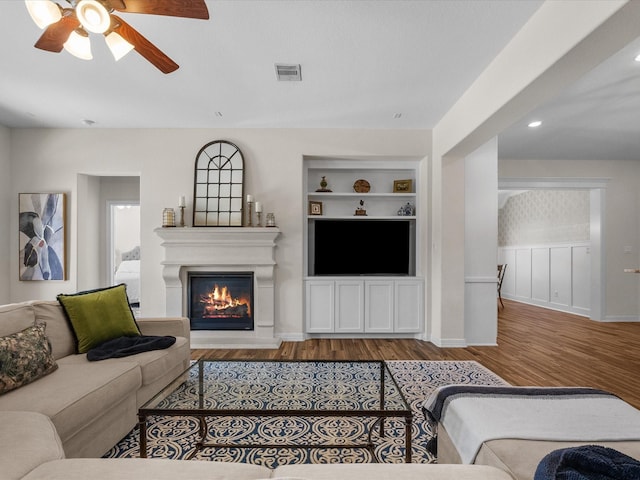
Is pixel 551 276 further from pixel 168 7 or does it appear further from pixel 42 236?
pixel 42 236

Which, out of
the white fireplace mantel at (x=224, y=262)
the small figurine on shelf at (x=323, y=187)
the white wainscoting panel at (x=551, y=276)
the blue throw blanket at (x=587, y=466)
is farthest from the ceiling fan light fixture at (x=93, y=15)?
the white wainscoting panel at (x=551, y=276)

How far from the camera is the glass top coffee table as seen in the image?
1674mm

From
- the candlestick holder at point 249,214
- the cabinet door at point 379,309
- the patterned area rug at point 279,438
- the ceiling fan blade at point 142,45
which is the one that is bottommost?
the patterned area rug at point 279,438

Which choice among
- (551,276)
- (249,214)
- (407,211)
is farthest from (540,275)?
(249,214)

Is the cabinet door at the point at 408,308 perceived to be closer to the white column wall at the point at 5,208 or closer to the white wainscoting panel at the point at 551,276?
the white wainscoting panel at the point at 551,276

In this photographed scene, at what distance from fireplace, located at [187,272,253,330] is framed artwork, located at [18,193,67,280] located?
1.63m

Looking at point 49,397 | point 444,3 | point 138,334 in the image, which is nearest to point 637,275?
point 444,3

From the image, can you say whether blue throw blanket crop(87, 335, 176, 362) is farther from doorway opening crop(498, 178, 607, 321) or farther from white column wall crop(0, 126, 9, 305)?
doorway opening crop(498, 178, 607, 321)

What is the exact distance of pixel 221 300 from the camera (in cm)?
464

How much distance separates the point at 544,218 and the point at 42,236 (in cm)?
886

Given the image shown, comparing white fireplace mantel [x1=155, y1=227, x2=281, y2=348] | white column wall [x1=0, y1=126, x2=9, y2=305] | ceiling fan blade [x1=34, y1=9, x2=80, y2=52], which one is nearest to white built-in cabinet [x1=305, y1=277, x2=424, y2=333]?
white fireplace mantel [x1=155, y1=227, x2=281, y2=348]

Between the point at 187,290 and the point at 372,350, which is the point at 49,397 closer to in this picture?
the point at 187,290

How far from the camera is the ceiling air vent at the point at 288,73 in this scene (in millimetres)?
3115

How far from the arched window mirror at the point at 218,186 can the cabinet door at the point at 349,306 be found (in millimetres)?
1538
